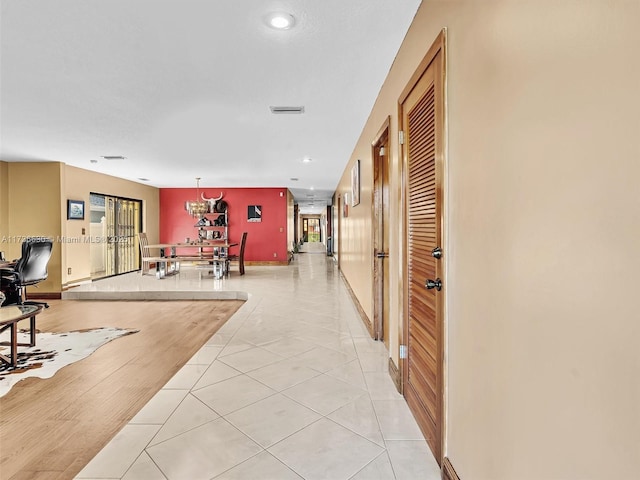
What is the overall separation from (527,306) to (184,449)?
1796 mm

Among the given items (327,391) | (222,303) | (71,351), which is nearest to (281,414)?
(327,391)

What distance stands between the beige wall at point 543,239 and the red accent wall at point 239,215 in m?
Result: 9.36

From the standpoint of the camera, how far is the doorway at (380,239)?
10.9 ft

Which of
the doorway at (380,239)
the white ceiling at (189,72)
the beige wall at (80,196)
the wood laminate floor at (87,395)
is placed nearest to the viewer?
the wood laminate floor at (87,395)

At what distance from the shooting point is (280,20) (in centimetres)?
208

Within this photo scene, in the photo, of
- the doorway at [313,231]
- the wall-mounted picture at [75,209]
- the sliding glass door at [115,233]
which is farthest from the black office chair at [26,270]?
the doorway at [313,231]

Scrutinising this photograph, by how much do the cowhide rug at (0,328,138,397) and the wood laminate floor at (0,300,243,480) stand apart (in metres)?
0.12

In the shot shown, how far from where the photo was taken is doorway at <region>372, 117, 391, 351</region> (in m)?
3.33

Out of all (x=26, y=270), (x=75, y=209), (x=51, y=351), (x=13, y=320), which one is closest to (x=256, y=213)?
(x=75, y=209)

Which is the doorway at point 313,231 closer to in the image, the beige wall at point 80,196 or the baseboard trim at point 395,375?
the beige wall at point 80,196

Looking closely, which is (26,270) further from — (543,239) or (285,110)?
(543,239)

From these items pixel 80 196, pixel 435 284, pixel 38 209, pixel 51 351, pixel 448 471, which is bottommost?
pixel 51 351

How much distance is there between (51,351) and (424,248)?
3869 millimetres

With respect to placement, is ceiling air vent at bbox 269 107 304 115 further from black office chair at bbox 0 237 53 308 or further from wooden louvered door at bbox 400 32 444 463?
black office chair at bbox 0 237 53 308
